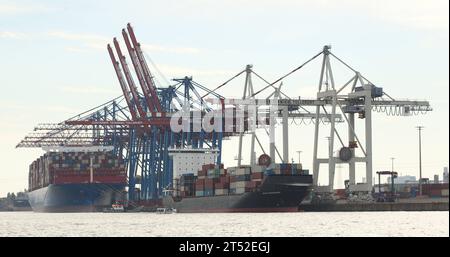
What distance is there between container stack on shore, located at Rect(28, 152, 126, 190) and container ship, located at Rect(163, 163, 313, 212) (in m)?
42.1

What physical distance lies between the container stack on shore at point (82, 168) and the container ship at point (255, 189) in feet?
138

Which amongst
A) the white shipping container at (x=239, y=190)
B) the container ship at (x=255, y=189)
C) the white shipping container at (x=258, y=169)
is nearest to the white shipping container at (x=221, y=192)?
the container ship at (x=255, y=189)

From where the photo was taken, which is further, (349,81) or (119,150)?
(119,150)

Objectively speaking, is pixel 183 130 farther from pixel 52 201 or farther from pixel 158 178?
pixel 52 201

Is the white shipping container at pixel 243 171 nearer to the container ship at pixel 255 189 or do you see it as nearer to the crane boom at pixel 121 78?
the container ship at pixel 255 189

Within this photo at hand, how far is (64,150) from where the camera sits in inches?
6816

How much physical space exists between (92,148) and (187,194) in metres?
48.6

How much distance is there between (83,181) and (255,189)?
55339mm

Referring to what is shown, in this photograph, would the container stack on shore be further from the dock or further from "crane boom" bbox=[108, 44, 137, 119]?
the dock

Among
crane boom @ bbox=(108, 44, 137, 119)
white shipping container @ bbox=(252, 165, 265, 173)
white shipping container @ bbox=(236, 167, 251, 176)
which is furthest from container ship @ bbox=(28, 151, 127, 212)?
white shipping container @ bbox=(252, 165, 265, 173)

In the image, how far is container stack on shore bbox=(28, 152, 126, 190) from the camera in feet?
530

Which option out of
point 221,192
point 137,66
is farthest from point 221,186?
point 137,66

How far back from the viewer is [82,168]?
16275cm
